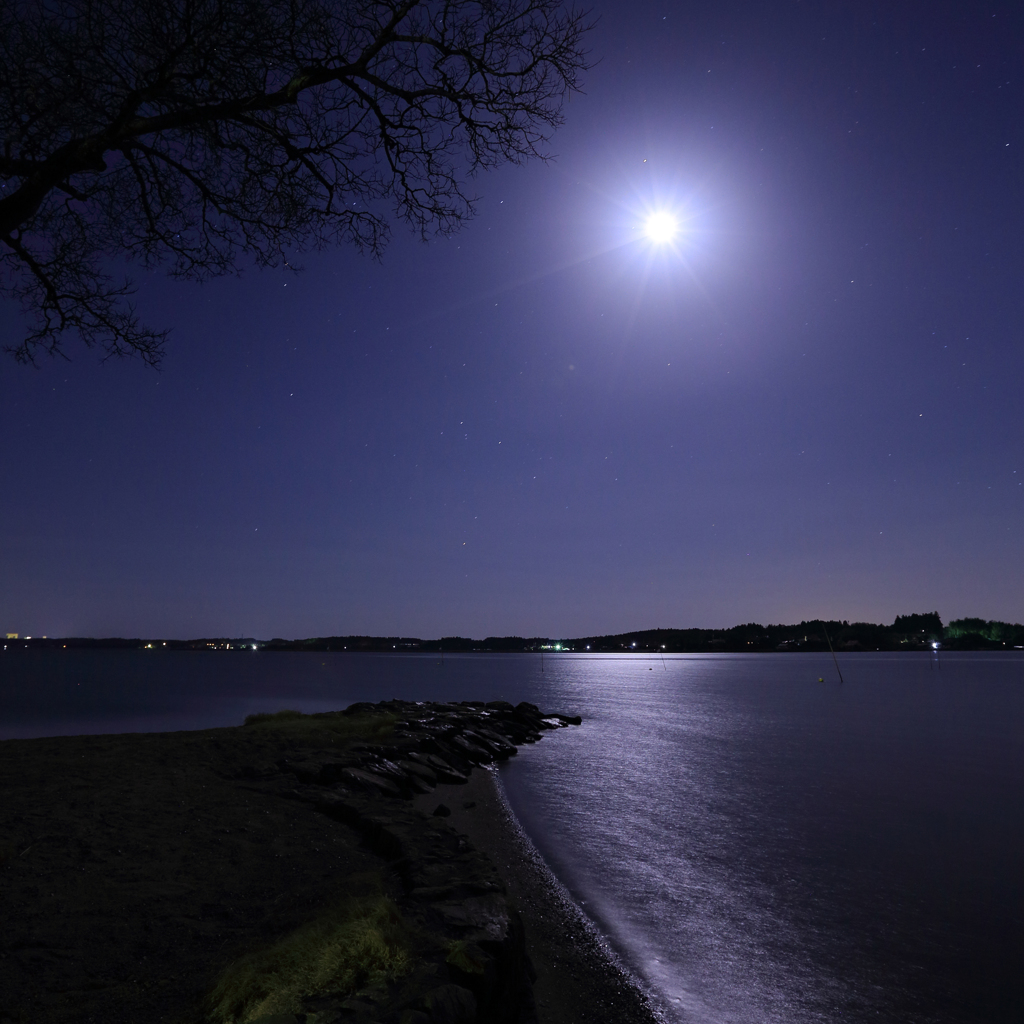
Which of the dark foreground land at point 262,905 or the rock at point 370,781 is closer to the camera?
the dark foreground land at point 262,905

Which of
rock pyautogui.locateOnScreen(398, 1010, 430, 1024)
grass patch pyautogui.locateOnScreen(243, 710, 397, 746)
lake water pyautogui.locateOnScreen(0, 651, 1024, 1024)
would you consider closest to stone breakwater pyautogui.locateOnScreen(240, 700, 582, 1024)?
rock pyautogui.locateOnScreen(398, 1010, 430, 1024)

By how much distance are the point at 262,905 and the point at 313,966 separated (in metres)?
2.59

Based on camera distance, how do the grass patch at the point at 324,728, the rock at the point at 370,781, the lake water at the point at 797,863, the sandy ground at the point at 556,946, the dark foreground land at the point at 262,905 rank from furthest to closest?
1. the grass patch at the point at 324,728
2. the rock at the point at 370,781
3. the lake water at the point at 797,863
4. the sandy ground at the point at 556,946
5. the dark foreground land at the point at 262,905

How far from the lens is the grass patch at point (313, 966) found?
422 cm

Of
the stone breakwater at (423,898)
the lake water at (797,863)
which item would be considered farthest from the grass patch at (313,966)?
the lake water at (797,863)

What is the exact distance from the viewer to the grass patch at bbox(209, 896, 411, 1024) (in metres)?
4.22

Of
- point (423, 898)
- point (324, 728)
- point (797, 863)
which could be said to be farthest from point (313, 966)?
point (324, 728)

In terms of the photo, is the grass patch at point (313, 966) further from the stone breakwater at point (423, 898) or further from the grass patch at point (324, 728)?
the grass patch at point (324, 728)

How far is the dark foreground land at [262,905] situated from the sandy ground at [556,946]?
3cm

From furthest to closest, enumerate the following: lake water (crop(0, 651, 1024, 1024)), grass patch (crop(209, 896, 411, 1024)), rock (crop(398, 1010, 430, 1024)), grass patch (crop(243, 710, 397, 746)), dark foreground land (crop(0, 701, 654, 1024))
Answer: grass patch (crop(243, 710, 397, 746)) → lake water (crop(0, 651, 1024, 1024)) → dark foreground land (crop(0, 701, 654, 1024)) → grass patch (crop(209, 896, 411, 1024)) → rock (crop(398, 1010, 430, 1024))

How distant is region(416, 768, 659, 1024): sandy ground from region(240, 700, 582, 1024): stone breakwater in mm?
539

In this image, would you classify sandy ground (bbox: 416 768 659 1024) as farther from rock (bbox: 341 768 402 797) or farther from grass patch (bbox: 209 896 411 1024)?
grass patch (bbox: 209 896 411 1024)

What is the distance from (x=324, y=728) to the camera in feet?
60.6

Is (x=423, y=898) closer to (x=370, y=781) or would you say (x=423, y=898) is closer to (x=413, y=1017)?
(x=413, y=1017)
